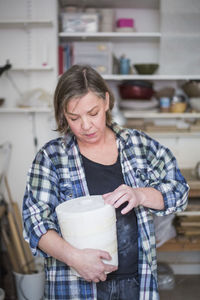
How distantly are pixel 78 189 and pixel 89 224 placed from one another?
0.26 m

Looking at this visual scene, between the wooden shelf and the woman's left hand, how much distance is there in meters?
1.79

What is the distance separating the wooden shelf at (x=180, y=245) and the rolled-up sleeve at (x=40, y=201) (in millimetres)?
1815

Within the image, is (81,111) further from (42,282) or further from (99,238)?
(42,282)

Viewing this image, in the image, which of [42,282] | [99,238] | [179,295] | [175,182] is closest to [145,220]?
[175,182]

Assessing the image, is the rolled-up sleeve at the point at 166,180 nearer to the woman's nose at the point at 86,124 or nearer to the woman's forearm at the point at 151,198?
the woman's forearm at the point at 151,198

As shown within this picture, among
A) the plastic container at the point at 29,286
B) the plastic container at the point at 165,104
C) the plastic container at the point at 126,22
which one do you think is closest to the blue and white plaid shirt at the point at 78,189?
the plastic container at the point at 29,286

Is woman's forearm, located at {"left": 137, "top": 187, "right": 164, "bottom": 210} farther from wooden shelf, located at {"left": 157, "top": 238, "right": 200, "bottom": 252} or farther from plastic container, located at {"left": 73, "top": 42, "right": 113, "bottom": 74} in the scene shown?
plastic container, located at {"left": 73, "top": 42, "right": 113, "bottom": 74}

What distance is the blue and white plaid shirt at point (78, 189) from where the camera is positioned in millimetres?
1146

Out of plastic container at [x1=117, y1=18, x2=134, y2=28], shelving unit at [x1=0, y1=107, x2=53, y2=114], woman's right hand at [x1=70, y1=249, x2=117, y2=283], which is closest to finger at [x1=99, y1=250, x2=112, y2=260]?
woman's right hand at [x1=70, y1=249, x2=117, y2=283]

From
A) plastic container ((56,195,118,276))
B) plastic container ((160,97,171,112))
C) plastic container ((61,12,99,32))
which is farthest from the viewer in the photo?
plastic container ((160,97,171,112))

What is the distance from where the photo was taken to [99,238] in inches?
39.4

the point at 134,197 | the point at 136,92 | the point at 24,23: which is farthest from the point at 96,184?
the point at 24,23

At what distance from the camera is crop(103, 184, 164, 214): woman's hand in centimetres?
104

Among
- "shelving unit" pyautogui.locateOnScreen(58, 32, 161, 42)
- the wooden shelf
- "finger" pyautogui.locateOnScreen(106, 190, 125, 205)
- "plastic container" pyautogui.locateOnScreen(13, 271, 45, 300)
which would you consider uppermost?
"shelving unit" pyautogui.locateOnScreen(58, 32, 161, 42)
